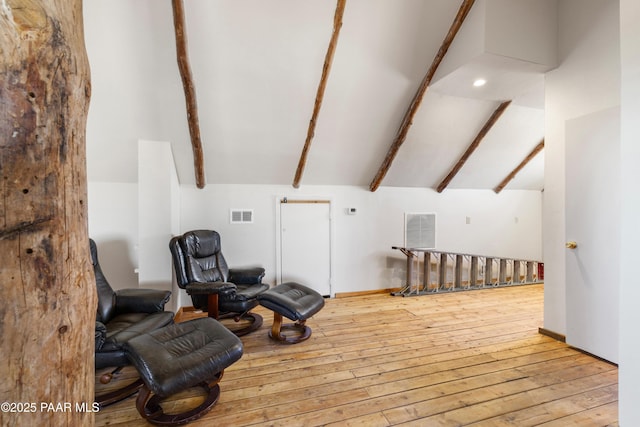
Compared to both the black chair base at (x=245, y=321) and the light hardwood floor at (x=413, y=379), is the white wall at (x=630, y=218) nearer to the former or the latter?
the light hardwood floor at (x=413, y=379)

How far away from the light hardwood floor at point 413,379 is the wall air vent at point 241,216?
144 centimetres

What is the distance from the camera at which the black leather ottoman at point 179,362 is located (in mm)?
1608

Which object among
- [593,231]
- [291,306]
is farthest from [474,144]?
[291,306]

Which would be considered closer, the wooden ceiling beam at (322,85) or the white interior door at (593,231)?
the white interior door at (593,231)

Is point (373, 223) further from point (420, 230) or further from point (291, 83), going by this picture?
point (291, 83)

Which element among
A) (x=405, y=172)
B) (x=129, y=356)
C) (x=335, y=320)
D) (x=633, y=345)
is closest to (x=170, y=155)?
(x=129, y=356)

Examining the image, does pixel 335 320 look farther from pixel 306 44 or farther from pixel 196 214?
pixel 306 44

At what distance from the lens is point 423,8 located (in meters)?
2.75

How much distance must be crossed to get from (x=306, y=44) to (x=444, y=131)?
231 centimetres

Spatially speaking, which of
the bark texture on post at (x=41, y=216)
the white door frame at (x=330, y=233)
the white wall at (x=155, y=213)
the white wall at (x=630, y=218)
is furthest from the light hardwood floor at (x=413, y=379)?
the white wall at (x=155, y=213)

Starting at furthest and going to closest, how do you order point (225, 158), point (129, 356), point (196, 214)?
point (196, 214), point (225, 158), point (129, 356)

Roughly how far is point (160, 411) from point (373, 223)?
3569mm

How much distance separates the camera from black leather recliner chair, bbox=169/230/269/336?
293cm

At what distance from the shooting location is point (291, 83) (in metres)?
3.04
